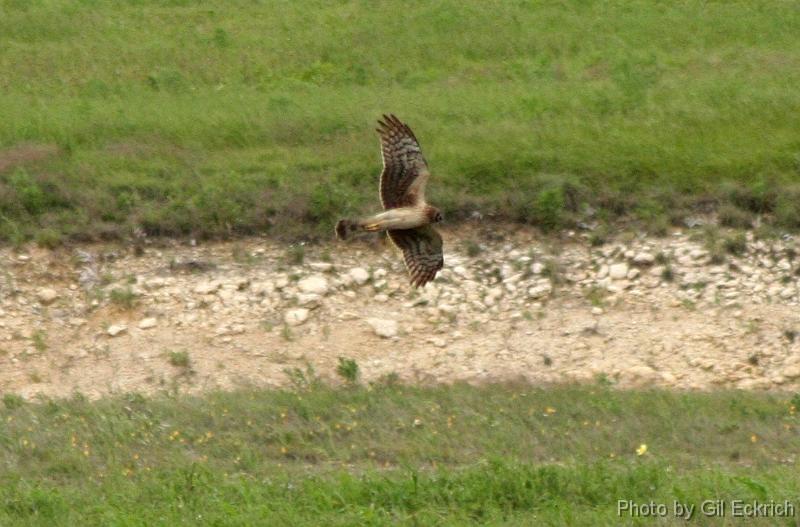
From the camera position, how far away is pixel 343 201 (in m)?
16.1

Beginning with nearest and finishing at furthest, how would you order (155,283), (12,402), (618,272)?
(12,402) < (618,272) < (155,283)

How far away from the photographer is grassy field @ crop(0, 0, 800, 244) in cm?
1628

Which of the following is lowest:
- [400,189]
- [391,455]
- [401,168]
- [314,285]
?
[391,455]

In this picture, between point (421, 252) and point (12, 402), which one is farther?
point (12, 402)

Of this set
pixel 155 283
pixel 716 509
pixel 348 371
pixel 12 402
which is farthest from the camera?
pixel 155 283

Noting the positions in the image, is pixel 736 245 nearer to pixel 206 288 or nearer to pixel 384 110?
pixel 384 110

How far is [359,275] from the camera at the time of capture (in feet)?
52.1

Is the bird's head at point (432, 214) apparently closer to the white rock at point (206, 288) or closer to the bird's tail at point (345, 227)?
the bird's tail at point (345, 227)

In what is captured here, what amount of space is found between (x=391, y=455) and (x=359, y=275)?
14.6 ft

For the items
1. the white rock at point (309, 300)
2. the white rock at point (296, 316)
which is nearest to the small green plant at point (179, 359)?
the white rock at point (296, 316)

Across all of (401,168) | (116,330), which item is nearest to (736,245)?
(401,168)

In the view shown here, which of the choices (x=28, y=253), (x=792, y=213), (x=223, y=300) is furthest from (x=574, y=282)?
(x=28, y=253)

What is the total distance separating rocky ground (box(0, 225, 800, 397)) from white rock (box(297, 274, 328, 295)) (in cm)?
2

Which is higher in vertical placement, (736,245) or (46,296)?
(736,245)
